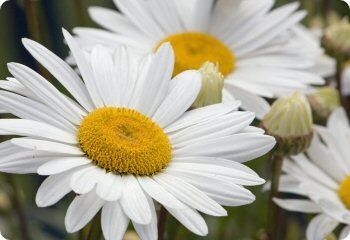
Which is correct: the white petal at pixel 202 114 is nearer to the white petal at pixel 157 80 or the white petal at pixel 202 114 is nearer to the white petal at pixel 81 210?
the white petal at pixel 157 80

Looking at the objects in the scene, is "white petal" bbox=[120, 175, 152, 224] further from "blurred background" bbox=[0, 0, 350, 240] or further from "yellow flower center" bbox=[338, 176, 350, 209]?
"yellow flower center" bbox=[338, 176, 350, 209]

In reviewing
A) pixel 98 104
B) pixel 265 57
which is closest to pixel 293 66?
pixel 265 57

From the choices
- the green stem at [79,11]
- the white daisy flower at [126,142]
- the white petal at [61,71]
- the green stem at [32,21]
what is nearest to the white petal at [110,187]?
the white daisy flower at [126,142]

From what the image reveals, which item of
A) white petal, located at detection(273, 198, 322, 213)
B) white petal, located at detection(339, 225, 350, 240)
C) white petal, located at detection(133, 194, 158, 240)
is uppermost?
white petal, located at detection(133, 194, 158, 240)

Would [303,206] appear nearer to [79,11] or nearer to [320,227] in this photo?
[320,227]

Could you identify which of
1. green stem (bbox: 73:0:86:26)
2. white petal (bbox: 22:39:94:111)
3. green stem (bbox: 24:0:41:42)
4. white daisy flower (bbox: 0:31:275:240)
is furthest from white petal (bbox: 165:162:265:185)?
green stem (bbox: 73:0:86:26)
